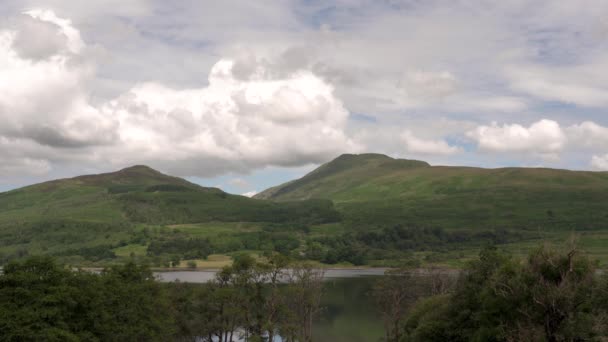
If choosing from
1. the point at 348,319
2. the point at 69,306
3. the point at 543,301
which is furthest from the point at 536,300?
the point at 348,319

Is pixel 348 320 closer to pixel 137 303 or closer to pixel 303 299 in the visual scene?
pixel 303 299

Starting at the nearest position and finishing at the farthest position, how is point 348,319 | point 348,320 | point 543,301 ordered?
point 543,301 → point 348,320 → point 348,319

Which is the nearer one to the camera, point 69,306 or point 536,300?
point 536,300

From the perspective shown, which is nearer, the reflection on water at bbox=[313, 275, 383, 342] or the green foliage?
the green foliage

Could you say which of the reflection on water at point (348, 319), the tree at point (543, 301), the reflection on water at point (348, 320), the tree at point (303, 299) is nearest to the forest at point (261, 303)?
the tree at point (543, 301)

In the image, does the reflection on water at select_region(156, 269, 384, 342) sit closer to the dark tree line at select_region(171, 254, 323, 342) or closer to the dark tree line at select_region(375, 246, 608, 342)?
the dark tree line at select_region(171, 254, 323, 342)

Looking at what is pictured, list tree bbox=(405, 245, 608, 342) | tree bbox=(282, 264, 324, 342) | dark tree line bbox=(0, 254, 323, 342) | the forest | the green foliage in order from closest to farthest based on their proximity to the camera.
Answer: tree bbox=(405, 245, 608, 342) < the forest < the green foliage < dark tree line bbox=(0, 254, 323, 342) < tree bbox=(282, 264, 324, 342)

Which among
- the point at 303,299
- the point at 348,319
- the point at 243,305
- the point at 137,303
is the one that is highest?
the point at 137,303

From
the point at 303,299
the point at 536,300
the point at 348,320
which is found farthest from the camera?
the point at 348,320

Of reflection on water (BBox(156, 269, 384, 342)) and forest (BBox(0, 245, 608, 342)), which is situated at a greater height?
forest (BBox(0, 245, 608, 342))

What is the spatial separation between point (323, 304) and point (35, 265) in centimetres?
10961

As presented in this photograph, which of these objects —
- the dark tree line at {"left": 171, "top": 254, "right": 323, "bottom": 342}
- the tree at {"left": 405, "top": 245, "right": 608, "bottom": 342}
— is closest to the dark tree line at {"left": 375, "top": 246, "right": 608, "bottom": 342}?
the tree at {"left": 405, "top": 245, "right": 608, "bottom": 342}

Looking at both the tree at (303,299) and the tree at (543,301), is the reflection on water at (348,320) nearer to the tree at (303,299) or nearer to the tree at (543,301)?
the tree at (303,299)

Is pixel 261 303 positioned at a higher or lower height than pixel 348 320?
higher
